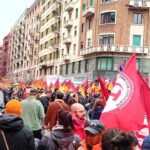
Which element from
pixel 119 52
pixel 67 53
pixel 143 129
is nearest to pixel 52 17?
pixel 67 53

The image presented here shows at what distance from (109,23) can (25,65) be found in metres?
45.9

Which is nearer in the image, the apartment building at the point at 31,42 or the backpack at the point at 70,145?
the backpack at the point at 70,145

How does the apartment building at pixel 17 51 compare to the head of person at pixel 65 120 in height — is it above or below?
above

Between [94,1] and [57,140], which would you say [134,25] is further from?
[57,140]

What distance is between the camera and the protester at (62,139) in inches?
184

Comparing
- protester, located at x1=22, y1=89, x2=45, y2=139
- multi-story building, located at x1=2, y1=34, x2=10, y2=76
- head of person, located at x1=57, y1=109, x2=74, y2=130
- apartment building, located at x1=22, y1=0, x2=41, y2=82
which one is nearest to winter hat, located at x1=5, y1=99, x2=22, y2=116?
head of person, located at x1=57, y1=109, x2=74, y2=130

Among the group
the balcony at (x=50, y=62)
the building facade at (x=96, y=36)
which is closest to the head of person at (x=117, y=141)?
the building facade at (x=96, y=36)

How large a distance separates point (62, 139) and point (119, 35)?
39.8 meters

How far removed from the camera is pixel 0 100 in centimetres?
1238

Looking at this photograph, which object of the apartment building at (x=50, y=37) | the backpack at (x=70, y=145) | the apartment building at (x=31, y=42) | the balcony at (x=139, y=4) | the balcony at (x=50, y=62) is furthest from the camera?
the apartment building at (x=31, y=42)

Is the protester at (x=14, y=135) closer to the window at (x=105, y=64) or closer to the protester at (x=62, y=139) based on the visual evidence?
the protester at (x=62, y=139)

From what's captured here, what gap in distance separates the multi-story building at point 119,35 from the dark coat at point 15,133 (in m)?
38.5

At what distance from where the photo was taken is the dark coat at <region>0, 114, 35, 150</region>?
495cm

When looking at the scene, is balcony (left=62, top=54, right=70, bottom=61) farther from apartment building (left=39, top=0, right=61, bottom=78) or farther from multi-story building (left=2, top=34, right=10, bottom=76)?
multi-story building (left=2, top=34, right=10, bottom=76)
